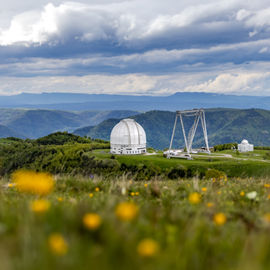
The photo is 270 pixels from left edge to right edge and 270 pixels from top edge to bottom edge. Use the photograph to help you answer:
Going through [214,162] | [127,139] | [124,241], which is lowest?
[214,162]

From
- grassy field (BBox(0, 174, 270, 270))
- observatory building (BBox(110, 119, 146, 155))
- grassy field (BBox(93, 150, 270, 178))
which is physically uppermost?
grassy field (BBox(0, 174, 270, 270))

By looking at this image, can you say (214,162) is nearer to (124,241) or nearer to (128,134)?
(128,134)

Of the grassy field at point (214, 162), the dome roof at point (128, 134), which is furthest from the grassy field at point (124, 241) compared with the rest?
the dome roof at point (128, 134)

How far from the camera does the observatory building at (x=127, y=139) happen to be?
4336 inches

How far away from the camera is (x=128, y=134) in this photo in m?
110

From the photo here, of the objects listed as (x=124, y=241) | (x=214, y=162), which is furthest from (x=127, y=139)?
(x=124, y=241)

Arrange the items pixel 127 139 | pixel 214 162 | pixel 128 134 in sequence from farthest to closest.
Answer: pixel 127 139 < pixel 128 134 < pixel 214 162

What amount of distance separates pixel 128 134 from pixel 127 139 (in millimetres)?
1809

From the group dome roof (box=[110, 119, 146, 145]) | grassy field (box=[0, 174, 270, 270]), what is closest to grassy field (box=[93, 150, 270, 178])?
dome roof (box=[110, 119, 146, 145])

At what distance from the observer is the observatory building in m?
110

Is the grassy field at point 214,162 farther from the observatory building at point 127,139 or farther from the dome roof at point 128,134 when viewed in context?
the dome roof at point 128,134

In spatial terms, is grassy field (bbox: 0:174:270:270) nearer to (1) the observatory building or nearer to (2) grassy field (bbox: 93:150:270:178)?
(2) grassy field (bbox: 93:150:270:178)

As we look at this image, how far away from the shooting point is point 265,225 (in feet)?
16.1

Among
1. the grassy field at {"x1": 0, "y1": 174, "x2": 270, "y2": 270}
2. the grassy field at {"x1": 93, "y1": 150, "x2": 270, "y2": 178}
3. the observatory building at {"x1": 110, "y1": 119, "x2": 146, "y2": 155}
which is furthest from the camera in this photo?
the observatory building at {"x1": 110, "y1": 119, "x2": 146, "y2": 155}
